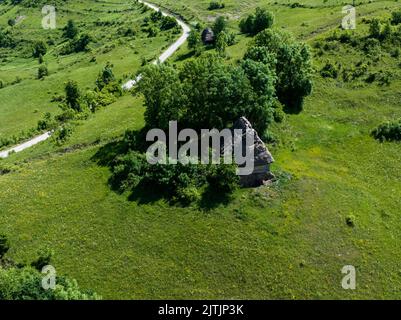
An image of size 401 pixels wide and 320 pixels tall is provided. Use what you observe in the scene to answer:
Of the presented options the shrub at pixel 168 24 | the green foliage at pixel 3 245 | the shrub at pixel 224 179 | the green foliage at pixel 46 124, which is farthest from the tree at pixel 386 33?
the green foliage at pixel 3 245

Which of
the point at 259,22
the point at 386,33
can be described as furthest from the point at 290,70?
the point at 259,22

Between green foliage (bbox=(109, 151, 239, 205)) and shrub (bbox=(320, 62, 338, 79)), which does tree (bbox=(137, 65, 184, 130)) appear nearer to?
green foliage (bbox=(109, 151, 239, 205))

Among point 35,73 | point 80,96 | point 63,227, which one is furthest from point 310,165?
point 35,73

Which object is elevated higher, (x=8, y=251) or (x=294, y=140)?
(x=294, y=140)

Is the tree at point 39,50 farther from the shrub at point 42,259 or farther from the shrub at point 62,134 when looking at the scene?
the shrub at point 42,259

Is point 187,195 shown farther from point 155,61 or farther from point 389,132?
point 155,61

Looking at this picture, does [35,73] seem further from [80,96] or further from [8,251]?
[8,251]
